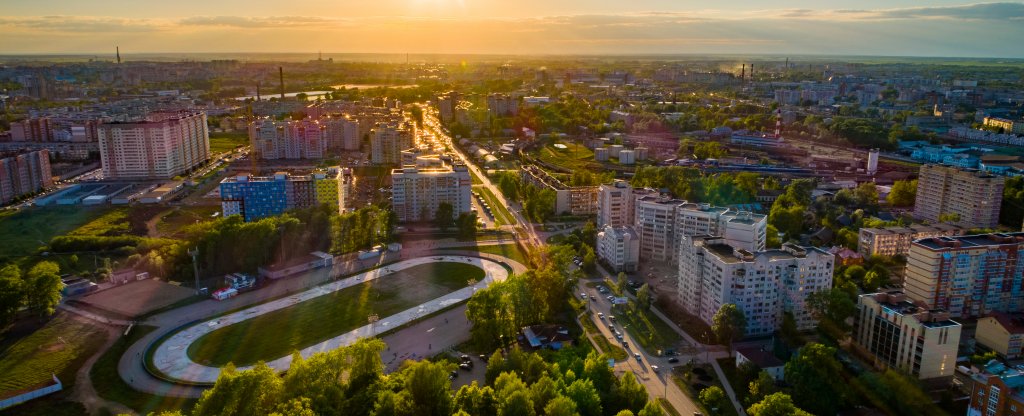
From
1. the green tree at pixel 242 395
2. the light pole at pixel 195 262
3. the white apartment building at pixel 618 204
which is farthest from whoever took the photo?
the white apartment building at pixel 618 204

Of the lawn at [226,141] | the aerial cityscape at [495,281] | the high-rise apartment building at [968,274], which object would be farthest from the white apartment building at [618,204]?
the lawn at [226,141]

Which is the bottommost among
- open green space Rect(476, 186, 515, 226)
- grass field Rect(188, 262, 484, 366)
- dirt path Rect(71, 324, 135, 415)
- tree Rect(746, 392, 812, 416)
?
dirt path Rect(71, 324, 135, 415)

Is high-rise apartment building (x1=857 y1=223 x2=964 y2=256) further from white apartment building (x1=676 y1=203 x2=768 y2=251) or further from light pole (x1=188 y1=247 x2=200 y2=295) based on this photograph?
light pole (x1=188 y1=247 x2=200 y2=295)

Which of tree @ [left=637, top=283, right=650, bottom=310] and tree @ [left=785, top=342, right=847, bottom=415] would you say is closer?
tree @ [left=785, top=342, right=847, bottom=415]

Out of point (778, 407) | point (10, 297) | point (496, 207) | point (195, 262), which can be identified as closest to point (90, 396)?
point (10, 297)

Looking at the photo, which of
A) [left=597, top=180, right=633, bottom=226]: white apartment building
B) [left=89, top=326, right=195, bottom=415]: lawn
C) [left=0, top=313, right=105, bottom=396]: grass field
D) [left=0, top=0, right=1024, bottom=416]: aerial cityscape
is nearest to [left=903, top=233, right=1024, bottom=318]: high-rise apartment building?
[left=0, top=0, right=1024, bottom=416]: aerial cityscape

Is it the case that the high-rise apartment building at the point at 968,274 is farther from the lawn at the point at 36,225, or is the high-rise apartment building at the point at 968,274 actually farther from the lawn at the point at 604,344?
the lawn at the point at 36,225

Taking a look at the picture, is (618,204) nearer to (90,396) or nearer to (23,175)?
(90,396)

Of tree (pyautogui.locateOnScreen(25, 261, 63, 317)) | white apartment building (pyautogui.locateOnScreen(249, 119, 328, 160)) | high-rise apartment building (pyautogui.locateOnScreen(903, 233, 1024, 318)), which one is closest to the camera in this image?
high-rise apartment building (pyautogui.locateOnScreen(903, 233, 1024, 318))
